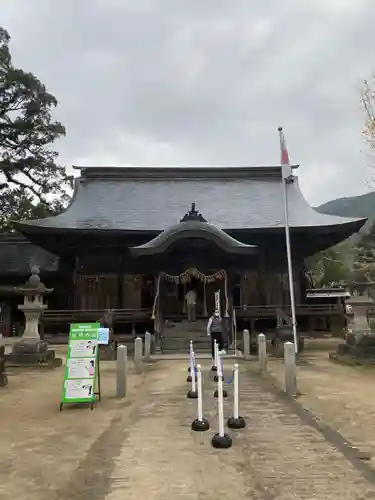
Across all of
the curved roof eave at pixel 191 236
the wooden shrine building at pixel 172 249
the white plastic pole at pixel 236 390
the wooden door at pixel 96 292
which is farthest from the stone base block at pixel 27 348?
the white plastic pole at pixel 236 390

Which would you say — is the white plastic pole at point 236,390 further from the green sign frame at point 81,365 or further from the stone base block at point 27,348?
the stone base block at point 27,348

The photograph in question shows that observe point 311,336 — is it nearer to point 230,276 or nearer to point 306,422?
point 230,276

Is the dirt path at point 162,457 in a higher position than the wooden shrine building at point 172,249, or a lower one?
lower

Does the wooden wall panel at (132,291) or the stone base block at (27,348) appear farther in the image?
the wooden wall panel at (132,291)

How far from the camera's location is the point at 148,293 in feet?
82.1

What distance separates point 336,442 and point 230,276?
638 inches

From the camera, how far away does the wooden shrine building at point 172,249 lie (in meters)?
22.0

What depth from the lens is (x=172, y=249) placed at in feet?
72.3

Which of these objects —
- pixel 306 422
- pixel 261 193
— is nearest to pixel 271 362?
pixel 306 422

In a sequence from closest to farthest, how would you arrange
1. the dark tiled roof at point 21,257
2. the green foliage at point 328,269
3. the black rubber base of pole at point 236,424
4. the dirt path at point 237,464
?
the dirt path at point 237,464
the black rubber base of pole at point 236,424
the dark tiled roof at point 21,257
the green foliage at point 328,269

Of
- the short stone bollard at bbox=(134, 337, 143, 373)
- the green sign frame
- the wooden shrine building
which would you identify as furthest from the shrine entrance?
the green sign frame

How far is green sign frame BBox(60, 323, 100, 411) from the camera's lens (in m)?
8.84

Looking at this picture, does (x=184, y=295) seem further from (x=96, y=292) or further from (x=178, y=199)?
(x=178, y=199)

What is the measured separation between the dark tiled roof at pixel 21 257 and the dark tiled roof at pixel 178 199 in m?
3.84
